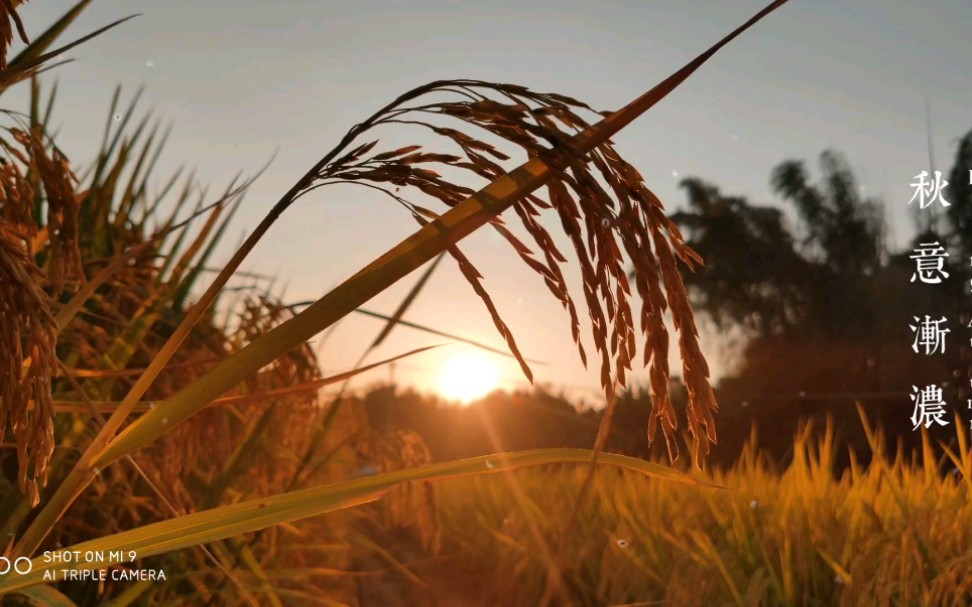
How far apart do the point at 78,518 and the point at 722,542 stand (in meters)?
2.47

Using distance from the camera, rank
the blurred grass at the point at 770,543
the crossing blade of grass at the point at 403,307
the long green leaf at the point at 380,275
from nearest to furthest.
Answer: the long green leaf at the point at 380,275
the crossing blade of grass at the point at 403,307
the blurred grass at the point at 770,543

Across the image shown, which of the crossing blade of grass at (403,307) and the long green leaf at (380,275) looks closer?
the long green leaf at (380,275)

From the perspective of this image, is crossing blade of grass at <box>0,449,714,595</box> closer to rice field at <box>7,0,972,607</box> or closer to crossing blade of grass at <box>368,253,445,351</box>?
rice field at <box>7,0,972,607</box>

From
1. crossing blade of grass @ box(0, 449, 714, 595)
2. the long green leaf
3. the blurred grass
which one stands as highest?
the long green leaf

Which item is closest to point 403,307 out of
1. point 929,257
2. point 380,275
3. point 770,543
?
point 380,275

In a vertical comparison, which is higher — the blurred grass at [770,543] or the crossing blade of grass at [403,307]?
the crossing blade of grass at [403,307]

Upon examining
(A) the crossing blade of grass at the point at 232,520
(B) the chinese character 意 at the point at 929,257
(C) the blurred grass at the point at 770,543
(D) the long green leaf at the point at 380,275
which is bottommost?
(C) the blurred grass at the point at 770,543

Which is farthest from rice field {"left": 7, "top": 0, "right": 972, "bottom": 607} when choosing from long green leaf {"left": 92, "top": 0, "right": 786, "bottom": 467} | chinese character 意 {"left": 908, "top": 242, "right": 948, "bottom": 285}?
chinese character 意 {"left": 908, "top": 242, "right": 948, "bottom": 285}

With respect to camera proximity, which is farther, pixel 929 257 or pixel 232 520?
pixel 929 257

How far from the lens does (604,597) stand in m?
3.97

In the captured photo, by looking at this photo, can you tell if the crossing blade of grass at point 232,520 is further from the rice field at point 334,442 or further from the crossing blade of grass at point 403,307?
the crossing blade of grass at point 403,307

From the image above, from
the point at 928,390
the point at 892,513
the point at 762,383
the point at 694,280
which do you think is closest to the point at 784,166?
the point at 694,280

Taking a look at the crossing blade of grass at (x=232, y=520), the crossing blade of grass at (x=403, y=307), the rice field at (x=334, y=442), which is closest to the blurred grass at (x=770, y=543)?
the rice field at (x=334, y=442)

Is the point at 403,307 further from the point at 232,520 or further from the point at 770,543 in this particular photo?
the point at 770,543
